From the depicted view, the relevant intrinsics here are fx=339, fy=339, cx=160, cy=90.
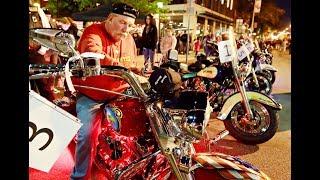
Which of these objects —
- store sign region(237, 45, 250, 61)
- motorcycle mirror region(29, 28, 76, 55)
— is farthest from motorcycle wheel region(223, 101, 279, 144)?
motorcycle mirror region(29, 28, 76, 55)

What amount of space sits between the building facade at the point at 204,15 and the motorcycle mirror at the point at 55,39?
810 inches

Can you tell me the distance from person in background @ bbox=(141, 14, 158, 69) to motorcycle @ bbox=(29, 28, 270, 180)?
27.9 ft

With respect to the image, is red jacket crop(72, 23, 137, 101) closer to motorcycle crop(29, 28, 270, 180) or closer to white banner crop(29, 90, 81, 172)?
motorcycle crop(29, 28, 270, 180)

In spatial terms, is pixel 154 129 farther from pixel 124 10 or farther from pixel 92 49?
pixel 124 10

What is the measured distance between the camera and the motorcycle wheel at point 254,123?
15.9 ft

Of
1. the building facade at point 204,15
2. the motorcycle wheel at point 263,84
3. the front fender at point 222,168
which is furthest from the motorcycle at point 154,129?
the building facade at point 204,15

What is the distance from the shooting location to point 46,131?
185cm

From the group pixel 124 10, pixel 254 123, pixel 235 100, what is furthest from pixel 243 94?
pixel 124 10

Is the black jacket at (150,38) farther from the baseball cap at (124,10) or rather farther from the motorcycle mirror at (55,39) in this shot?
the motorcycle mirror at (55,39)

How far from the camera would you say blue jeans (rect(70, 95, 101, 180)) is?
2.75 m

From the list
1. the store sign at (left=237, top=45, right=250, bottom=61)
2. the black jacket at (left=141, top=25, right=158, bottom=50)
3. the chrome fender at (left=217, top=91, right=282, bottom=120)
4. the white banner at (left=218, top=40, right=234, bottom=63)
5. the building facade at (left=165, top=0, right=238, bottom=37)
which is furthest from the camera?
the building facade at (left=165, top=0, right=238, bottom=37)
